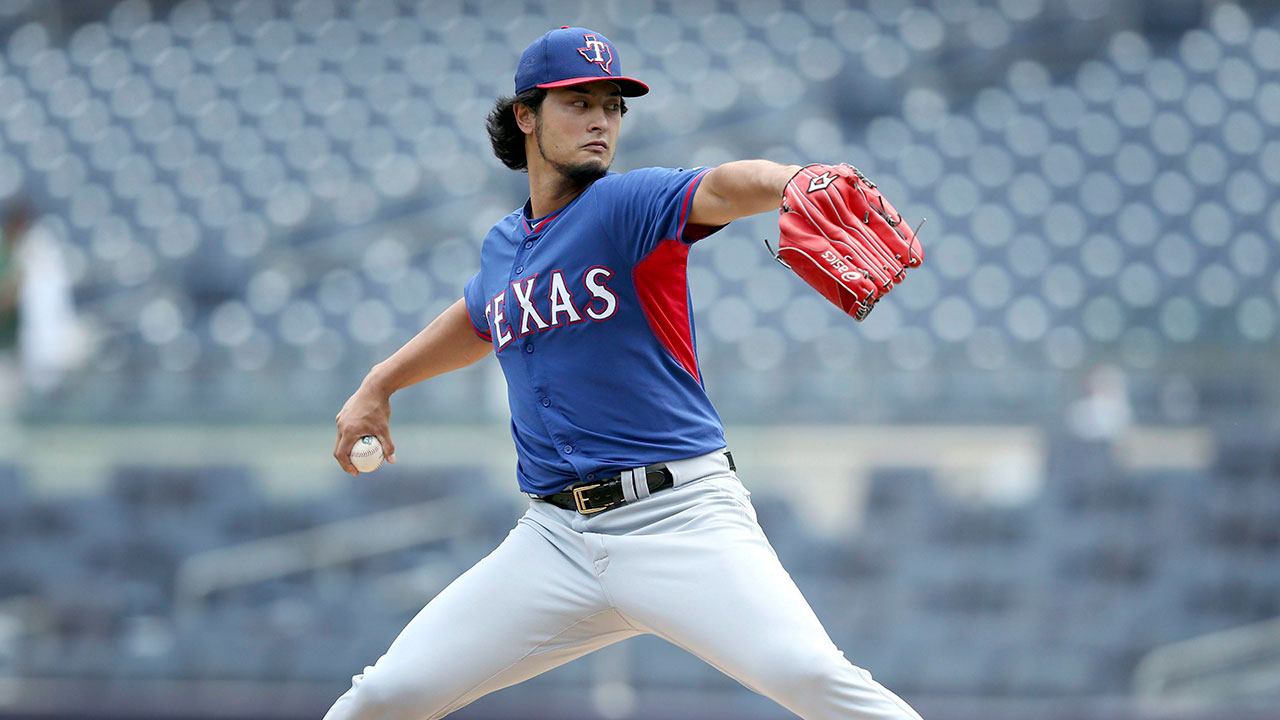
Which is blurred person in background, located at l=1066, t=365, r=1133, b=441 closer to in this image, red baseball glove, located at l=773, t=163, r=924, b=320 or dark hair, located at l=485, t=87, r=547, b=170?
dark hair, located at l=485, t=87, r=547, b=170

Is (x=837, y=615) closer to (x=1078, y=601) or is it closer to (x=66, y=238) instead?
(x=1078, y=601)

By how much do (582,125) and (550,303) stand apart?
1.00ft

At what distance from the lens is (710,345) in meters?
6.58

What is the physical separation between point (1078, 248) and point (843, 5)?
2.82m

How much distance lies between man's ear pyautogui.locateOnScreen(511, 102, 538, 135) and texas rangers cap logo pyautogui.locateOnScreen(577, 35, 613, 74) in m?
0.16

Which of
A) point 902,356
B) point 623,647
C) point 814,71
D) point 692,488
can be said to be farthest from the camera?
point 814,71

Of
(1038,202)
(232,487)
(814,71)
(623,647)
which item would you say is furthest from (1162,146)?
(232,487)

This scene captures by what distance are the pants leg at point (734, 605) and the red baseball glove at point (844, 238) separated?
0.50 metres

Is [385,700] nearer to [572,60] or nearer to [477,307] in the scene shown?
[477,307]

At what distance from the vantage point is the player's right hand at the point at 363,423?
235 cm

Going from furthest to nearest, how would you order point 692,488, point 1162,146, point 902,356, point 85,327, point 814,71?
point 814,71, point 1162,146, point 85,327, point 902,356, point 692,488

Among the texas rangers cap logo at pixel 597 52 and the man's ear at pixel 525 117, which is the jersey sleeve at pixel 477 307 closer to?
the man's ear at pixel 525 117

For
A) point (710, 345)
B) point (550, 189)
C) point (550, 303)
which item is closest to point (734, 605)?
point (550, 303)

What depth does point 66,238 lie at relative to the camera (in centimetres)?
795
